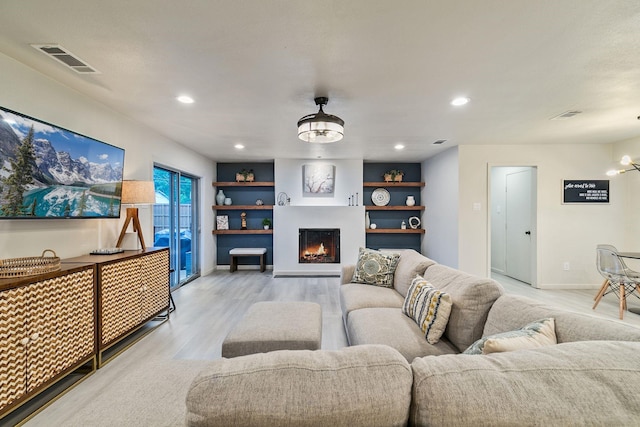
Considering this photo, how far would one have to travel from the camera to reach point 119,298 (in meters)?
2.59

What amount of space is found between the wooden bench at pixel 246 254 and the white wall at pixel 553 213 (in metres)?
3.95

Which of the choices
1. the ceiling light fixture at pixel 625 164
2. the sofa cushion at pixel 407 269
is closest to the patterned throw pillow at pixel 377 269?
the sofa cushion at pixel 407 269

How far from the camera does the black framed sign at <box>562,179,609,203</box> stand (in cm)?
484

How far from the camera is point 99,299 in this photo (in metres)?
2.35

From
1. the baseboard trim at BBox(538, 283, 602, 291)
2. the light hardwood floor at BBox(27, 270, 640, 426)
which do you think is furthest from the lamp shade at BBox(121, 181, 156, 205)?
the baseboard trim at BBox(538, 283, 602, 291)

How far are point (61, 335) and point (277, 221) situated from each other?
4184 millimetres

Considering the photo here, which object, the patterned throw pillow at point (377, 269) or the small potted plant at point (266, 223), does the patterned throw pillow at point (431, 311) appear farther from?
the small potted plant at point (266, 223)

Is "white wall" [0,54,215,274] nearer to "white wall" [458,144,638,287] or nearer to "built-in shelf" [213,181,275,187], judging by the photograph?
"built-in shelf" [213,181,275,187]

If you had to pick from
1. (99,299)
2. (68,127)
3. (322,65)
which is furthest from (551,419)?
(68,127)

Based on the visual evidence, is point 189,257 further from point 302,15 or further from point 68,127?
point 302,15

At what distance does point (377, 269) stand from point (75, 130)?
10.9 feet

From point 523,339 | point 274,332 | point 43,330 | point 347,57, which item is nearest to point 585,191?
point 347,57

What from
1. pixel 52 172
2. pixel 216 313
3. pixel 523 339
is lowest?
pixel 216 313

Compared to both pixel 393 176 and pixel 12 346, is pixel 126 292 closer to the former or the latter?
pixel 12 346
